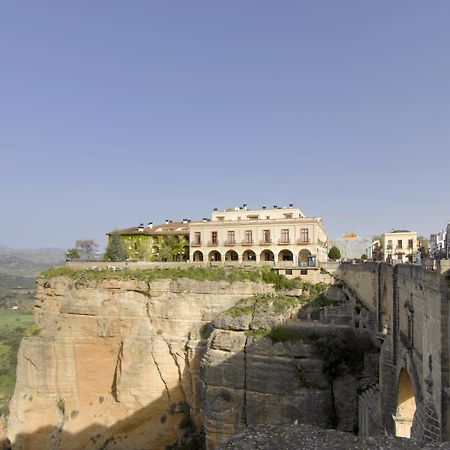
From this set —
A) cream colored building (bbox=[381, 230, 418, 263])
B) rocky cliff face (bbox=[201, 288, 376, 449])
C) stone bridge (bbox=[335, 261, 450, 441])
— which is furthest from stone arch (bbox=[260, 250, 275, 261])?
cream colored building (bbox=[381, 230, 418, 263])

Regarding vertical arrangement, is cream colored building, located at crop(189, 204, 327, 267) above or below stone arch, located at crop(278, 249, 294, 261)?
above

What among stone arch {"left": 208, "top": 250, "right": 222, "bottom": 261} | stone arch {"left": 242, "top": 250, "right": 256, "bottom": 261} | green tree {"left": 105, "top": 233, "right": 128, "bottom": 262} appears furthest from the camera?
stone arch {"left": 208, "top": 250, "right": 222, "bottom": 261}

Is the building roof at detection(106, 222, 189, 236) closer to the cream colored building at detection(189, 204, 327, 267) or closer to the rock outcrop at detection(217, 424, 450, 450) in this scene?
the cream colored building at detection(189, 204, 327, 267)

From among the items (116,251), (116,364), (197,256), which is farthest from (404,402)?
(116,251)

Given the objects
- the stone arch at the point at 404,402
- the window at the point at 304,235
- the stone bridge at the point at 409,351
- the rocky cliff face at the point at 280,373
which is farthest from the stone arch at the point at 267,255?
the stone arch at the point at 404,402

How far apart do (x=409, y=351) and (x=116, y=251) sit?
29231 mm

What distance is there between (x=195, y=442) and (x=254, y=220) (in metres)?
19.0

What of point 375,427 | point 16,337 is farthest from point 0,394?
point 375,427

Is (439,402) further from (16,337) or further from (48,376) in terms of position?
A: (16,337)

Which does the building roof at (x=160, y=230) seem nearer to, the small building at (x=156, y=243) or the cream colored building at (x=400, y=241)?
the small building at (x=156, y=243)

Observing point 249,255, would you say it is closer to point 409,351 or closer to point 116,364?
point 116,364

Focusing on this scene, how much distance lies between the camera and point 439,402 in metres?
11.8

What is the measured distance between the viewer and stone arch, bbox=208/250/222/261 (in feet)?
132

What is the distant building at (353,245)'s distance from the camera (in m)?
49.5
